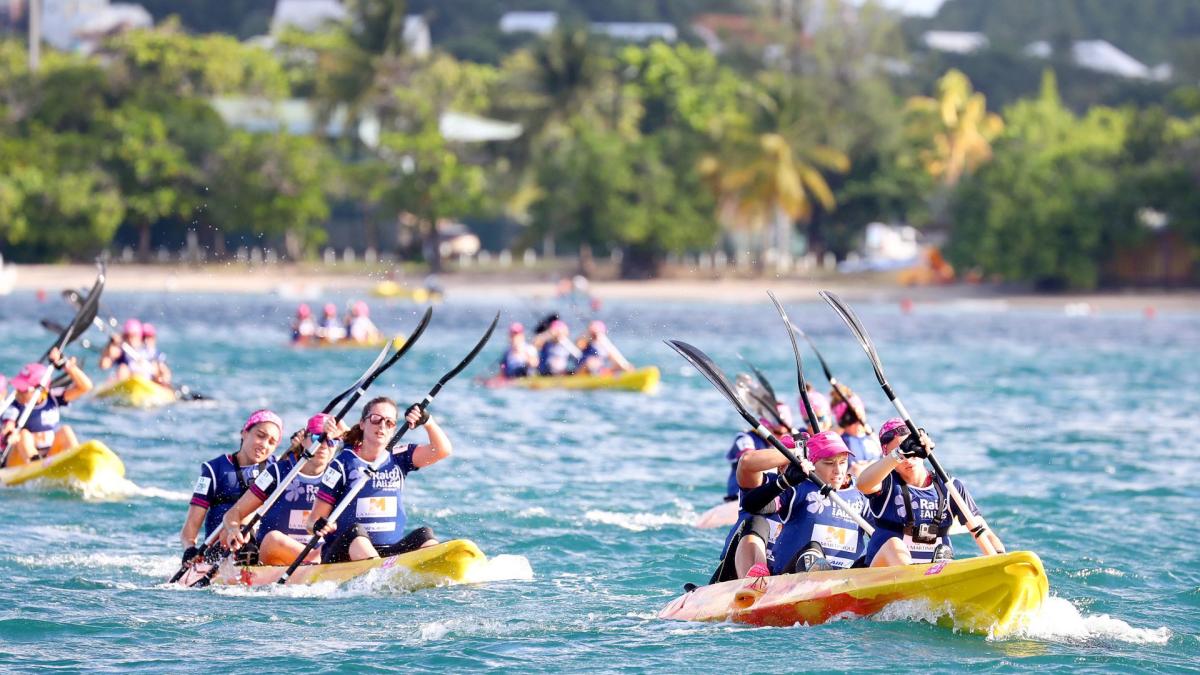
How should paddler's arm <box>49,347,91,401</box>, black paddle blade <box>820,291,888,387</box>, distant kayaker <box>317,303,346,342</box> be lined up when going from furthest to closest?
distant kayaker <box>317,303,346,342</box> < paddler's arm <box>49,347,91,401</box> < black paddle blade <box>820,291,888,387</box>

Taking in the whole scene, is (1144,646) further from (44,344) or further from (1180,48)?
(1180,48)

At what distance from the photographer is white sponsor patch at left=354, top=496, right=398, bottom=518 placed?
50.0ft

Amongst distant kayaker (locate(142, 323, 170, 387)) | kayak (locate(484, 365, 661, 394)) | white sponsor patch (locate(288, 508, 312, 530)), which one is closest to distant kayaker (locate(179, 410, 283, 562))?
white sponsor patch (locate(288, 508, 312, 530))

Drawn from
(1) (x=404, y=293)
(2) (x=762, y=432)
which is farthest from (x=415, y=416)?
(1) (x=404, y=293)

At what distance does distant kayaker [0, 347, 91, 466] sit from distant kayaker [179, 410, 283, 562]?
6.44 meters

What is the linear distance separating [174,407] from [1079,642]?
2103 cm

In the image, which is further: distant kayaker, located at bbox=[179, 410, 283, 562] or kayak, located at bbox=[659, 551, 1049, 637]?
distant kayaker, located at bbox=[179, 410, 283, 562]

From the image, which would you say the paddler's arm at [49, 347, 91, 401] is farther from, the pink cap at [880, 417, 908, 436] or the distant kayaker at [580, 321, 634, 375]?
the distant kayaker at [580, 321, 634, 375]

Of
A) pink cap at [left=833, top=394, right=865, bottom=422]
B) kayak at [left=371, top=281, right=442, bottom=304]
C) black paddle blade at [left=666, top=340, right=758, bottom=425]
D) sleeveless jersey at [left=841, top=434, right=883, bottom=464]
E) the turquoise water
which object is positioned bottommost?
the turquoise water

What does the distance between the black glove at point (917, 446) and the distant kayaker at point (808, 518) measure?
2.27 feet

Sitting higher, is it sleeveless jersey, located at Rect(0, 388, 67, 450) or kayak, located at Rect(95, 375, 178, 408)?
sleeveless jersey, located at Rect(0, 388, 67, 450)

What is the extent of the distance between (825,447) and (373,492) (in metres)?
3.98

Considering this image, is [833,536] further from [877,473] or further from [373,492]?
[373,492]

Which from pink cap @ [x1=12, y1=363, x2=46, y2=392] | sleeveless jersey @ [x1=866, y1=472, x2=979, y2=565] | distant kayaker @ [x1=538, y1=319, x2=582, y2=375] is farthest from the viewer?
distant kayaker @ [x1=538, y1=319, x2=582, y2=375]
